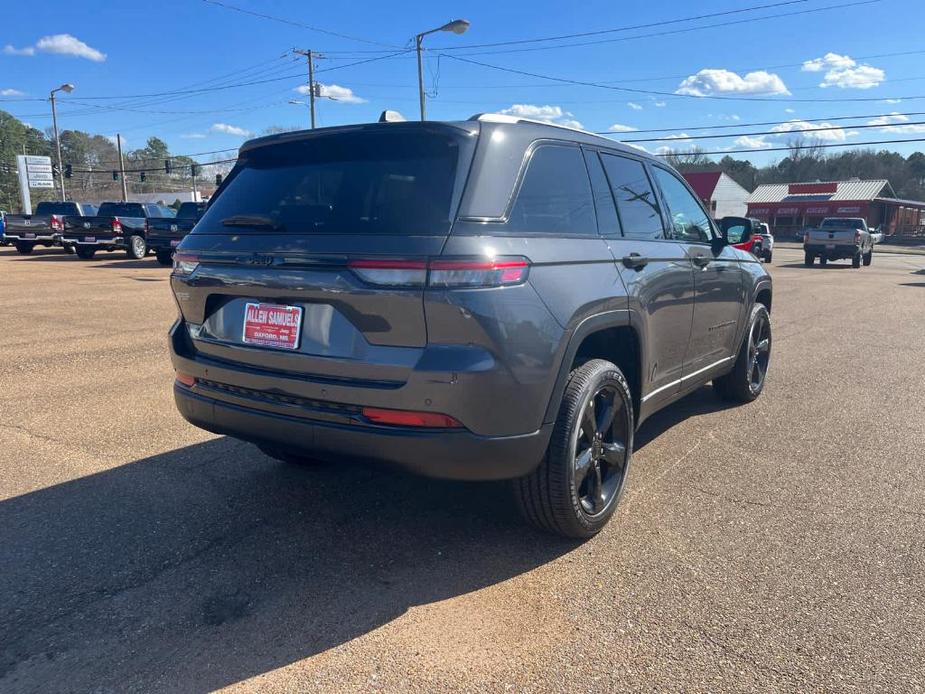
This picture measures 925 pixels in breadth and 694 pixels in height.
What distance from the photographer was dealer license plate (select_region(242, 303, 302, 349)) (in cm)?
293

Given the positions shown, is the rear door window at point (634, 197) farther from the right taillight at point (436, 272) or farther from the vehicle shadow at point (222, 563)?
the vehicle shadow at point (222, 563)

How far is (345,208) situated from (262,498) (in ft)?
5.74

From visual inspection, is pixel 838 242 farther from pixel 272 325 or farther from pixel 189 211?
pixel 272 325

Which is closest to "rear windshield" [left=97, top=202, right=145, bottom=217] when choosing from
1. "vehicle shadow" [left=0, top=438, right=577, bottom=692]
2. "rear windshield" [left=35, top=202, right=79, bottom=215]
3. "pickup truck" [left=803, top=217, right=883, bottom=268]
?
"rear windshield" [left=35, top=202, right=79, bottom=215]

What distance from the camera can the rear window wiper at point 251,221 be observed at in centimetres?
306

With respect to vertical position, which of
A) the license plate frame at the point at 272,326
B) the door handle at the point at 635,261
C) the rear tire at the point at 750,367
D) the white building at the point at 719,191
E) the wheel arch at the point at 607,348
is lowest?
the rear tire at the point at 750,367

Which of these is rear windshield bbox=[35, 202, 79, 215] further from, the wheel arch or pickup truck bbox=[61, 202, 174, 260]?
the wheel arch

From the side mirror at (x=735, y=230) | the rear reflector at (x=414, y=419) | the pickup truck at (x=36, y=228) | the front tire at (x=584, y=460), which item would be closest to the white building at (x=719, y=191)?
the pickup truck at (x=36, y=228)

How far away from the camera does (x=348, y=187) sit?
3021 millimetres

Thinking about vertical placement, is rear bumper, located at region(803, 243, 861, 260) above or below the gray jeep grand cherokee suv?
below

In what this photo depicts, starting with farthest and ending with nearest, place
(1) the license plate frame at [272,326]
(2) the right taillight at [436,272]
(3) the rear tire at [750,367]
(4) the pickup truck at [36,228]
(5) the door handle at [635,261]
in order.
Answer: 1. (4) the pickup truck at [36,228]
2. (3) the rear tire at [750,367]
3. (5) the door handle at [635,261]
4. (1) the license plate frame at [272,326]
5. (2) the right taillight at [436,272]

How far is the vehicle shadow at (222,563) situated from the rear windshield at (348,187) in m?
1.01

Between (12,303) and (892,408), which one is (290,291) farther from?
(12,303)

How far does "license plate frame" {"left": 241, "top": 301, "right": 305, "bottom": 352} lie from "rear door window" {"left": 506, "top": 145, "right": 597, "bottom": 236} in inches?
38.3
